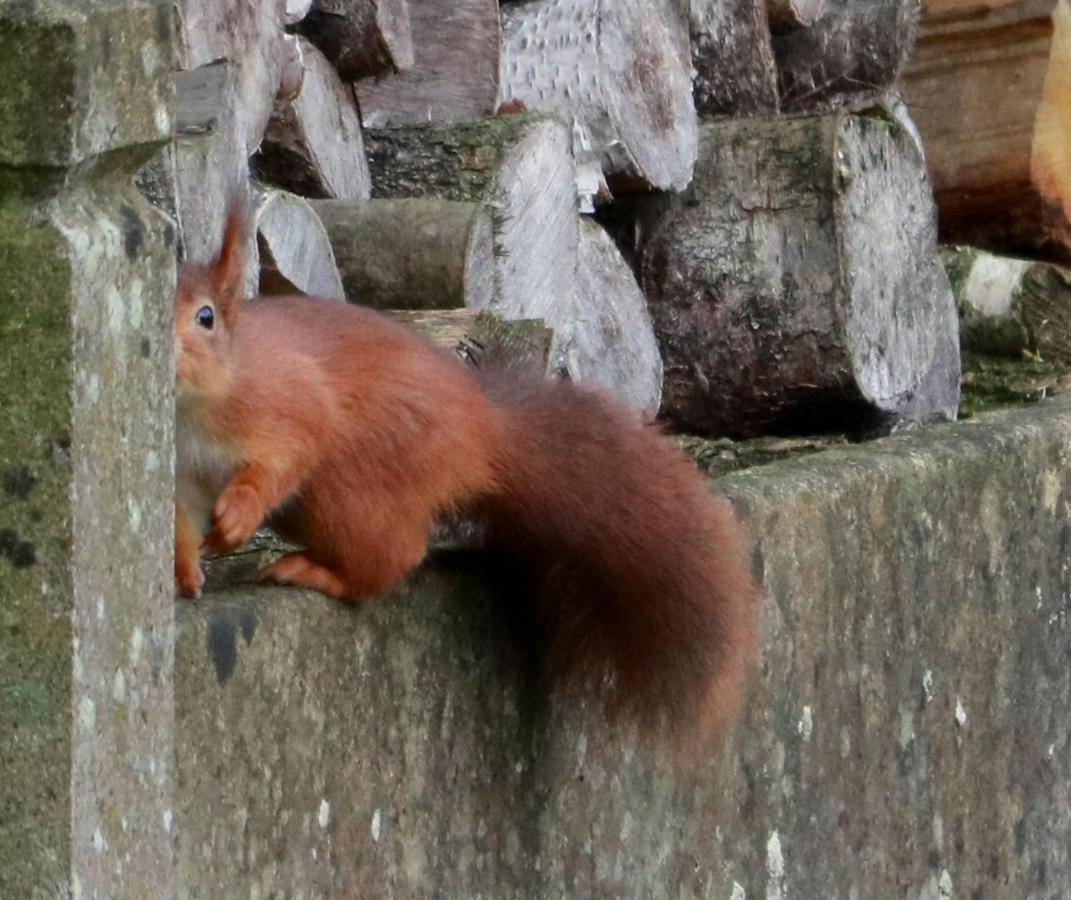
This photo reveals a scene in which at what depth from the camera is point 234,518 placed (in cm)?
159

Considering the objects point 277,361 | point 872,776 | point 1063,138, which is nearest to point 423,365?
point 277,361

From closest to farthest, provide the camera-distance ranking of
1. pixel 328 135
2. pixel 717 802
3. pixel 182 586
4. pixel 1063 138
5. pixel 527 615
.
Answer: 1. pixel 182 586
2. pixel 527 615
3. pixel 717 802
4. pixel 328 135
5. pixel 1063 138

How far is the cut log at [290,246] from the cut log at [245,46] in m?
0.06

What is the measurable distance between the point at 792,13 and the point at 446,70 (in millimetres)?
1124

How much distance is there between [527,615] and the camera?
1854 mm

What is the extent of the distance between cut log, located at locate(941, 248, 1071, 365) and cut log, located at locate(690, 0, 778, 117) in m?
0.67

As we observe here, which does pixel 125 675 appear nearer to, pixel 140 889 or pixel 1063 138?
pixel 140 889

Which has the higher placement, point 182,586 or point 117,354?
point 117,354

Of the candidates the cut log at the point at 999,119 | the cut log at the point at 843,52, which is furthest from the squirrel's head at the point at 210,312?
the cut log at the point at 999,119

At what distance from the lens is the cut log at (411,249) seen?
2268 mm

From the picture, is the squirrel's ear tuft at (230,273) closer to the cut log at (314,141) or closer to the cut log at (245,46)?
the cut log at (245,46)

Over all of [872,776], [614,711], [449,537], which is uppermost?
[449,537]

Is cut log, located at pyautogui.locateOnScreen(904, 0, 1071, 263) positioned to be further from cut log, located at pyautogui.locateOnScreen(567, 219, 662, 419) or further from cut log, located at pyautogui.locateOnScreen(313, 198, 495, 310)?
cut log, located at pyautogui.locateOnScreen(313, 198, 495, 310)

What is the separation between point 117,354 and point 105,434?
0.15 feet
